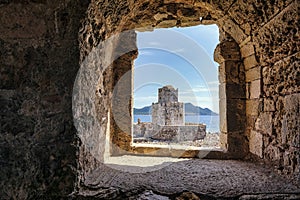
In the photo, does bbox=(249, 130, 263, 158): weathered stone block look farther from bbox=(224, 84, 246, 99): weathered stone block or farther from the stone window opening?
bbox=(224, 84, 246, 99): weathered stone block

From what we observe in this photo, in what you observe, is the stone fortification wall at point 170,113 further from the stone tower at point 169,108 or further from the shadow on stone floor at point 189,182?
the shadow on stone floor at point 189,182

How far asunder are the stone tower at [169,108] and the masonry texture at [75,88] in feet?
23.2

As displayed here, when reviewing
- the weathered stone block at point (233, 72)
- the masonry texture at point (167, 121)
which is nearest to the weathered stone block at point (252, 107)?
the weathered stone block at point (233, 72)

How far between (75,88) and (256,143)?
178 centimetres

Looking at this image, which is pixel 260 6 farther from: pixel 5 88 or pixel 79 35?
pixel 5 88

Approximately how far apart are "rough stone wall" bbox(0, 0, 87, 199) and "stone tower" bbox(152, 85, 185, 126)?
Result: 7956 millimetres

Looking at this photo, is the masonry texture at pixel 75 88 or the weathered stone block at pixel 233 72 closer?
the masonry texture at pixel 75 88

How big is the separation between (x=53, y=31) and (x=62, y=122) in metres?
0.58

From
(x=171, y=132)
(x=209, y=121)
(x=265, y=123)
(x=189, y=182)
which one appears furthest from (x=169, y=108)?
(x=189, y=182)

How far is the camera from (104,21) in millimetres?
1845

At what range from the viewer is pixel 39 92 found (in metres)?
1.47

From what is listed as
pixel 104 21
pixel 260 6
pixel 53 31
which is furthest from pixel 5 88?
pixel 260 6

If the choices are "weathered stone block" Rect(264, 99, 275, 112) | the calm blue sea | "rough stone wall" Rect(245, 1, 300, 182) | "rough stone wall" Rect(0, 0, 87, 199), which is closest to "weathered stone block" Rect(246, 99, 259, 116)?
"rough stone wall" Rect(245, 1, 300, 182)

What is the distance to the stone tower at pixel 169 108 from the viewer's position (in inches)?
368
